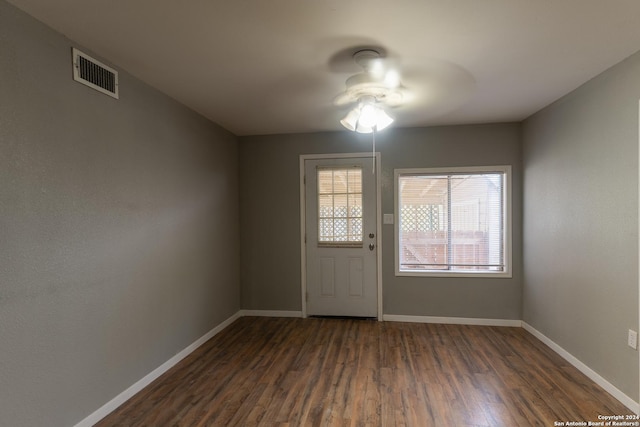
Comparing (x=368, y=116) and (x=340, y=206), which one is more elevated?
(x=368, y=116)

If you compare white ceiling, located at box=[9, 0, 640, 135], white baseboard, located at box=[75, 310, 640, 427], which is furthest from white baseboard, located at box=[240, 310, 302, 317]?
white ceiling, located at box=[9, 0, 640, 135]

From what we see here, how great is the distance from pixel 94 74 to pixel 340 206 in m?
2.82

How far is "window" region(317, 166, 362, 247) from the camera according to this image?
4.23 meters

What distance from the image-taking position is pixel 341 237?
428cm

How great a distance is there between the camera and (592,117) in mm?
2645

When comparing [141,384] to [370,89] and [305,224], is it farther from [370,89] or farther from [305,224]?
[370,89]

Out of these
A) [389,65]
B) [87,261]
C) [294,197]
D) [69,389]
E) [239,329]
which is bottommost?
[239,329]

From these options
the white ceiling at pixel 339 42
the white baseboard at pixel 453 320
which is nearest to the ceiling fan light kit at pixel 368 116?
the white ceiling at pixel 339 42

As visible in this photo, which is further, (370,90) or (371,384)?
(371,384)

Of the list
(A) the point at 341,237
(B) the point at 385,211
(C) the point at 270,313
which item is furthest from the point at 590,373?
(C) the point at 270,313

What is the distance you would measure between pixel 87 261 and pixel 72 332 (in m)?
0.42

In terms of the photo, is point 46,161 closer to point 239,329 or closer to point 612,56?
point 239,329

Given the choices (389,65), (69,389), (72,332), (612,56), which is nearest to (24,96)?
(72,332)

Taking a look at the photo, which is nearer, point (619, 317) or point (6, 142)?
point (6, 142)
